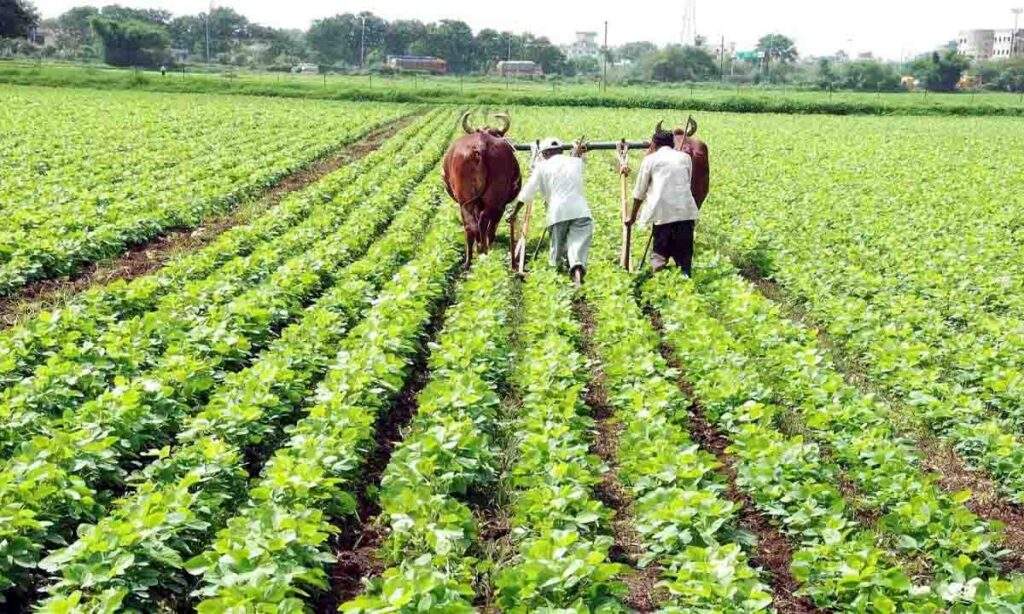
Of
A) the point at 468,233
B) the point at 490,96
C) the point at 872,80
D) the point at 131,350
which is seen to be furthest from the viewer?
the point at 872,80

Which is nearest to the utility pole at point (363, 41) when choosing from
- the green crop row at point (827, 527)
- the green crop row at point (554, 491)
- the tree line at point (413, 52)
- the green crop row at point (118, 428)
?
the tree line at point (413, 52)

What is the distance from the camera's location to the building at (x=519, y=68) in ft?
331

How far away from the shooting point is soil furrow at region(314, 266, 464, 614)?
4.60m

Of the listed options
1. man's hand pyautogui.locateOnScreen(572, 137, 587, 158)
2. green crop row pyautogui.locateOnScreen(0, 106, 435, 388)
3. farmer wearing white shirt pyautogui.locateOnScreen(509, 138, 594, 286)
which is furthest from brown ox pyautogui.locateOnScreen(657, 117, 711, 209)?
green crop row pyautogui.locateOnScreen(0, 106, 435, 388)

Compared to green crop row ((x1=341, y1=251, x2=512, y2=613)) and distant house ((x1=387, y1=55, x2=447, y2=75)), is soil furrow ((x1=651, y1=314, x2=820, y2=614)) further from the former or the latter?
distant house ((x1=387, y1=55, x2=447, y2=75))

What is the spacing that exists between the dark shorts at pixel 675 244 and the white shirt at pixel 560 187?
2.79 ft

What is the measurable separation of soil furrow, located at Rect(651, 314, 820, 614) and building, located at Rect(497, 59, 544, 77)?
315 feet

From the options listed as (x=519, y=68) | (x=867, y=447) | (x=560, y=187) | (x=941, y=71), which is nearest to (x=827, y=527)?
(x=867, y=447)

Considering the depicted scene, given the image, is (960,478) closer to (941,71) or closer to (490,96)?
(490,96)

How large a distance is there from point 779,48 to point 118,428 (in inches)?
5341

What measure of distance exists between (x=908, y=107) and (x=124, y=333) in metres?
53.6

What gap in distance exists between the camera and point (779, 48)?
427ft

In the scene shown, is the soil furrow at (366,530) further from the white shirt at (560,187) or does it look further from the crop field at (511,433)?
the white shirt at (560,187)

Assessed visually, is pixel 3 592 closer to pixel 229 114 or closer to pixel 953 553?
pixel 953 553
